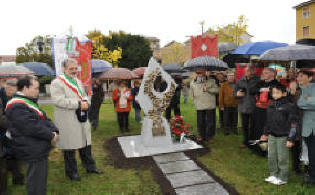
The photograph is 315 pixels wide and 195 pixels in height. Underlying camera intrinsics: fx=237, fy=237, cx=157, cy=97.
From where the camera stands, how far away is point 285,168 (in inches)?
149

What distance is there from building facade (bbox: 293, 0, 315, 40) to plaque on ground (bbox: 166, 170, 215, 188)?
3264cm

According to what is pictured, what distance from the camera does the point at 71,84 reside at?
3887 mm

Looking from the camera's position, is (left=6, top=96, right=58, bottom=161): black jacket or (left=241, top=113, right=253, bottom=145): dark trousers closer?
(left=6, top=96, right=58, bottom=161): black jacket

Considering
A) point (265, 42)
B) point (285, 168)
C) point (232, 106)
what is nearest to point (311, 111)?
point (285, 168)

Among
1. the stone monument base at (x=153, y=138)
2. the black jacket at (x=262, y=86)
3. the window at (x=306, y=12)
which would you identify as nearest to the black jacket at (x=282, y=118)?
the black jacket at (x=262, y=86)

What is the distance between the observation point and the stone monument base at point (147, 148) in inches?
213

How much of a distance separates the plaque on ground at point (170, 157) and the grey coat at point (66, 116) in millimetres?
1750

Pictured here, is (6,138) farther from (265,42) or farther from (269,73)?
(265,42)

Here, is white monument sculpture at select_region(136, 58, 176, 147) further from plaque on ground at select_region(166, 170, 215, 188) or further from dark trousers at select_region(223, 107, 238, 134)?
dark trousers at select_region(223, 107, 238, 134)

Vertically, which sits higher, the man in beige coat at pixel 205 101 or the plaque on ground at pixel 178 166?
the man in beige coat at pixel 205 101

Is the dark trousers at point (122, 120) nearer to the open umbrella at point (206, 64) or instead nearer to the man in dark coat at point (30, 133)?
the open umbrella at point (206, 64)

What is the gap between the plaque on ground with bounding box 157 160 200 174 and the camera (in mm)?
4411

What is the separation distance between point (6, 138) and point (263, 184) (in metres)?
4.27

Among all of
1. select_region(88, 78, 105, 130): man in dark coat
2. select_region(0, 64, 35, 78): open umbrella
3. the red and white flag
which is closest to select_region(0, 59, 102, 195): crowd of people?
select_region(0, 64, 35, 78): open umbrella
